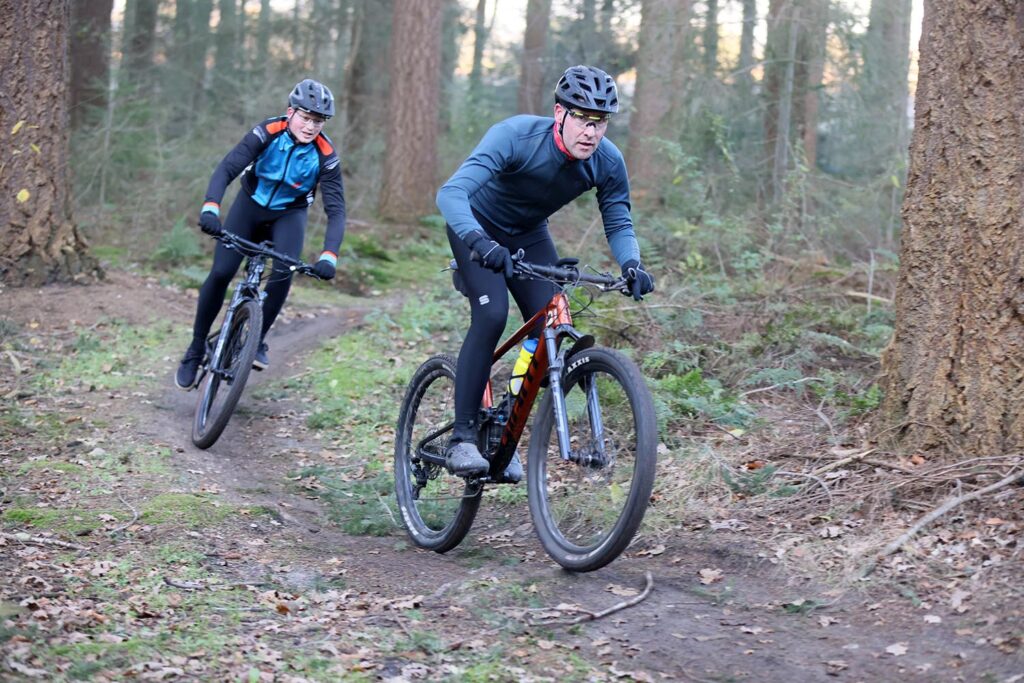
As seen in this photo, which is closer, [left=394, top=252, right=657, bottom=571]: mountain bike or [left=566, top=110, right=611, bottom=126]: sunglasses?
[left=394, top=252, right=657, bottom=571]: mountain bike

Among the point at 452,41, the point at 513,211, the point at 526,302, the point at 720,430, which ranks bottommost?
the point at 720,430

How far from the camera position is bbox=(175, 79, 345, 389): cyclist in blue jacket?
7.39m

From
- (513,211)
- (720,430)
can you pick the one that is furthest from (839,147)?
(513,211)

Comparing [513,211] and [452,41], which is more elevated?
[452,41]

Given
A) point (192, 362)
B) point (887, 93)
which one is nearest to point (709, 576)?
point (192, 362)

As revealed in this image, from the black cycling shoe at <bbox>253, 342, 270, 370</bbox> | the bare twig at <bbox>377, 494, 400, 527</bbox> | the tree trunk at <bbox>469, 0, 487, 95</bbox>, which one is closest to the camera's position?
the bare twig at <bbox>377, 494, 400, 527</bbox>

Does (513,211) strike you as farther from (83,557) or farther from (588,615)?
(83,557)

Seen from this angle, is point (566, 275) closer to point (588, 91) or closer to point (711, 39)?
point (588, 91)

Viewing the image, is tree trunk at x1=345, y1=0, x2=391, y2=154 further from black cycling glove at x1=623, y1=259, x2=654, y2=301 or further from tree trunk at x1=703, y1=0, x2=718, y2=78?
black cycling glove at x1=623, y1=259, x2=654, y2=301

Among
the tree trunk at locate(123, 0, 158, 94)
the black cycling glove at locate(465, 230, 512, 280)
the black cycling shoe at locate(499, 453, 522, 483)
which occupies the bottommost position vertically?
the black cycling shoe at locate(499, 453, 522, 483)

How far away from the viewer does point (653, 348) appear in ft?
28.5

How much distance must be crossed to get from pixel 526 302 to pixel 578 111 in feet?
3.50

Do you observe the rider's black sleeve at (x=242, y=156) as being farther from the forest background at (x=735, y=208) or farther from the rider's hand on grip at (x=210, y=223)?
the forest background at (x=735, y=208)

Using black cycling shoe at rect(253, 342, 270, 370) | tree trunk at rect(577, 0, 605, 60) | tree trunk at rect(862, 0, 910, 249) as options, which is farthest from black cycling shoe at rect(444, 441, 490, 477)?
tree trunk at rect(577, 0, 605, 60)
